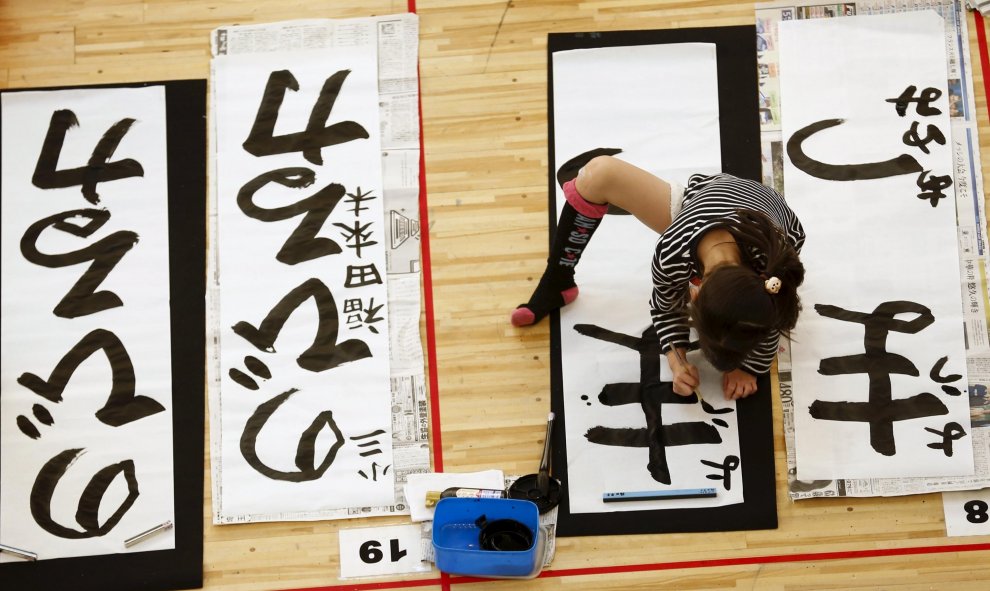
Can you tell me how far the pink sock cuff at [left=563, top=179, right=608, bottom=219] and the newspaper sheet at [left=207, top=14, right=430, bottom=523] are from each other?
41cm

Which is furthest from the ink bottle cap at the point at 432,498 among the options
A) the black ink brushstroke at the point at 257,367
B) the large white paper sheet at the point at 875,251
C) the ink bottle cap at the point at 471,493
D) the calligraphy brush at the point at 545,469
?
the large white paper sheet at the point at 875,251

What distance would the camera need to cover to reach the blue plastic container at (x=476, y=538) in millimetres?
1662

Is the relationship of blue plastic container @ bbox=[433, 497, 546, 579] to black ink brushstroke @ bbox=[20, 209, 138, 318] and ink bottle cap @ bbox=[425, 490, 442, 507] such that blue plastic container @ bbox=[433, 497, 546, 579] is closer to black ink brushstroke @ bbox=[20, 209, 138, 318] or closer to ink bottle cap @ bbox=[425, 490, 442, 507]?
ink bottle cap @ bbox=[425, 490, 442, 507]

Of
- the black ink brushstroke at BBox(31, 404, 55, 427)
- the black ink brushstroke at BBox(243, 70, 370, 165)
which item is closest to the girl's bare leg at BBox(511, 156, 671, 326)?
the black ink brushstroke at BBox(243, 70, 370, 165)

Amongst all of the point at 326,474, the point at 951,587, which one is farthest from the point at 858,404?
the point at 326,474

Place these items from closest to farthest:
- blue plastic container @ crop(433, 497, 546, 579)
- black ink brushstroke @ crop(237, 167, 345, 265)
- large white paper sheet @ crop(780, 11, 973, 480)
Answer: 1. blue plastic container @ crop(433, 497, 546, 579)
2. large white paper sheet @ crop(780, 11, 973, 480)
3. black ink brushstroke @ crop(237, 167, 345, 265)

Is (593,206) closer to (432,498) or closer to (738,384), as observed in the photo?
(738,384)

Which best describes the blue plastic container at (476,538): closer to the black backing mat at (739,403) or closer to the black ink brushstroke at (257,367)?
the black backing mat at (739,403)

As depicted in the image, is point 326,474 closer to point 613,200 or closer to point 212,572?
point 212,572

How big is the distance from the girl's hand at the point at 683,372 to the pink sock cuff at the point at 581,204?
0.33 metres

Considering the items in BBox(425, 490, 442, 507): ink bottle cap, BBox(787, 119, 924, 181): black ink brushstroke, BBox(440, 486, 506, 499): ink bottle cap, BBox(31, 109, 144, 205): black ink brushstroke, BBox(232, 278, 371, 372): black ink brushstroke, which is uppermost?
BBox(31, 109, 144, 205): black ink brushstroke

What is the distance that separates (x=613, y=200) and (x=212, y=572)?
3.77ft

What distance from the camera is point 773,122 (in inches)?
73.9

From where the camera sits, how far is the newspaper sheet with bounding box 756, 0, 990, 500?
5.74 ft
